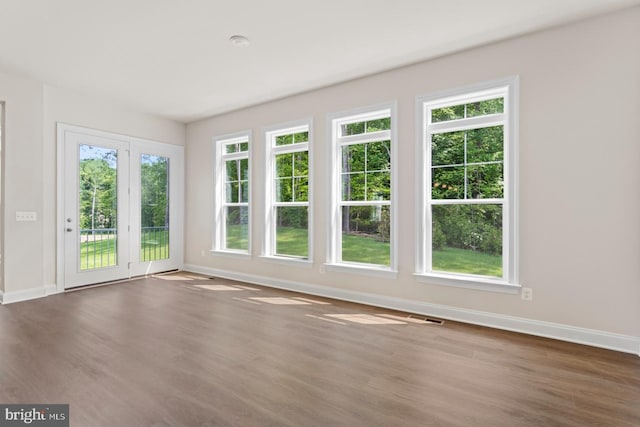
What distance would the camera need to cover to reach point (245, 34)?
10.6ft

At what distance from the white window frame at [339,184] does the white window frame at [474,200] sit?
29cm

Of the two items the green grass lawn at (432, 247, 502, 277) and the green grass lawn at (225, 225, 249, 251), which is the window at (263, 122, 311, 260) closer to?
the green grass lawn at (225, 225, 249, 251)

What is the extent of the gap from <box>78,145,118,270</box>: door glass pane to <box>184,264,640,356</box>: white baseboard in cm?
278

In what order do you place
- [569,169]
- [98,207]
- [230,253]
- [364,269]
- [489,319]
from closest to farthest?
[569,169]
[489,319]
[364,269]
[98,207]
[230,253]

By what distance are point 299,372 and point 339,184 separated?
2675 mm

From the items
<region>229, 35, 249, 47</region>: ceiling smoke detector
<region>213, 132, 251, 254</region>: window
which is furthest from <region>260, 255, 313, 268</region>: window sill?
<region>229, 35, 249, 47</region>: ceiling smoke detector

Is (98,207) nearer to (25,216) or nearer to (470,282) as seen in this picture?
(25,216)

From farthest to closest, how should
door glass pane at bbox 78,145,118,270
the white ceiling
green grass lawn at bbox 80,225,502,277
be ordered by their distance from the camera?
door glass pane at bbox 78,145,118,270 → green grass lawn at bbox 80,225,502,277 → the white ceiling

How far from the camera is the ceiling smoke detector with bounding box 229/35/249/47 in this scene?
3.27 meters

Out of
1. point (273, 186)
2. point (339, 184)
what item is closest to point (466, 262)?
point (339, 184)

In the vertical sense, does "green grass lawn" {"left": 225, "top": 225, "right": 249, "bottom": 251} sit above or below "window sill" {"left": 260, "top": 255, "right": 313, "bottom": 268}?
above

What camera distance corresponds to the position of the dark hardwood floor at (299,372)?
1.93m

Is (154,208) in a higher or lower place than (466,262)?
higher

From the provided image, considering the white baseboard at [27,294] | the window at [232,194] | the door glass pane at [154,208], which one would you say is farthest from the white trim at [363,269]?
the white baseboard at [27,294]
